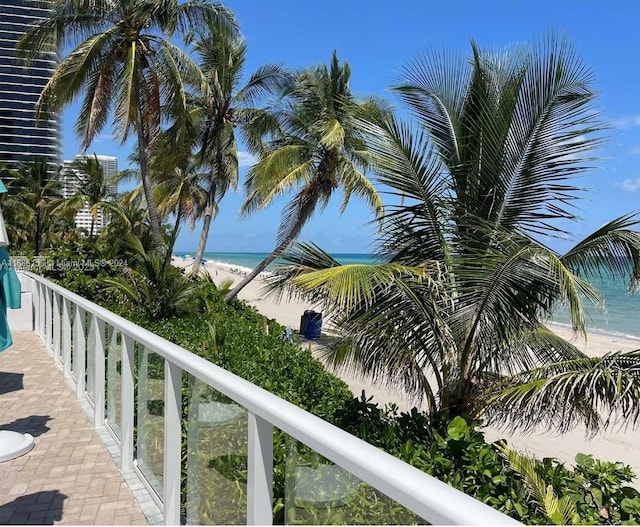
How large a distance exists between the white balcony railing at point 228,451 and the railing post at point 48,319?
318 centimetres

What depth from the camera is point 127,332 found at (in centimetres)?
336

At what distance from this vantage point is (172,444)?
8.63ft

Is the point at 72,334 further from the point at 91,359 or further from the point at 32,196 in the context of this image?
the point at 32,196

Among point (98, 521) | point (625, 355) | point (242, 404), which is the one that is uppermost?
point (242, 404)

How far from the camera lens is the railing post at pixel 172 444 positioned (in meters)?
2.60

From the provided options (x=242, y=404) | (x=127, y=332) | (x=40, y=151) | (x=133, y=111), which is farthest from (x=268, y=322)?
(x=40, y=151)

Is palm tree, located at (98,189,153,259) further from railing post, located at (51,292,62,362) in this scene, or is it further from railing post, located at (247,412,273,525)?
railing post, located at (247,412,273,525)

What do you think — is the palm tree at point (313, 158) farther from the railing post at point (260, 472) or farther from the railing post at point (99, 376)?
the railing post at point (260, 472)

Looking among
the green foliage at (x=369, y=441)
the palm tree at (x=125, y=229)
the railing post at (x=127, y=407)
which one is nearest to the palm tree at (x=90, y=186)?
the palm tree at (x=125, y=229)

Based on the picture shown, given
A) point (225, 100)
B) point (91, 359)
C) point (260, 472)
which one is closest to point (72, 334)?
point (91, 359)

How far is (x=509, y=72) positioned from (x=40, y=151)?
4711 centimetres

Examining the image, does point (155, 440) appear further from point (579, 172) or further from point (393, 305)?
point (579, 172)

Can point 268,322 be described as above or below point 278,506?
below

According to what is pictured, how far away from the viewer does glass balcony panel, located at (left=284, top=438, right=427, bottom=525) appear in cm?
123
